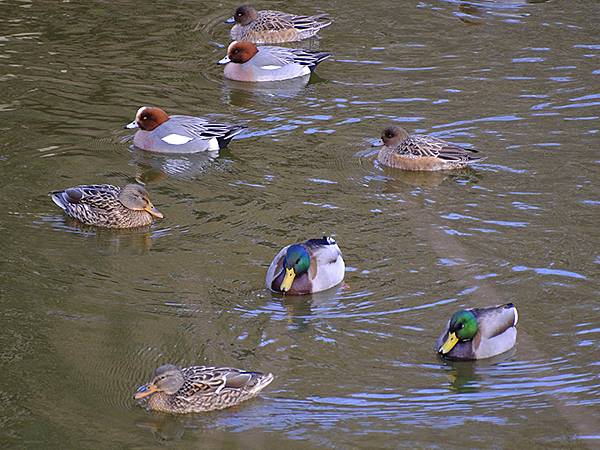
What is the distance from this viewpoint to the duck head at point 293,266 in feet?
28.8

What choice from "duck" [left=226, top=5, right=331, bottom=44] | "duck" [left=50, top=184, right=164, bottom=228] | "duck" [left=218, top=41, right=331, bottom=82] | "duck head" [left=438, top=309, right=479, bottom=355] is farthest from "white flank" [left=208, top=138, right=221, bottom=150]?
"duck head" [left=438, top=309, right=479, bottom=355]

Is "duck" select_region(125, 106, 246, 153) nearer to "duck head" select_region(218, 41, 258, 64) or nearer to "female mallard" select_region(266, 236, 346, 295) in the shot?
"duck head" select_region(218, 41, 258, 64)

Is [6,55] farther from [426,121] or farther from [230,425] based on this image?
[230,425]

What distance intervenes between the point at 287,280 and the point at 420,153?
3.16 metres

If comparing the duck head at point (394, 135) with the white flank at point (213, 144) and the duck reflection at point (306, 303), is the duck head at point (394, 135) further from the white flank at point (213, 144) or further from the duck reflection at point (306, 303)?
the duck reflection at point (306, 303)

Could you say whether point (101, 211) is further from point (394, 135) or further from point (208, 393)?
point (208, 393)

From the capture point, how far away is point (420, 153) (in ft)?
37.8

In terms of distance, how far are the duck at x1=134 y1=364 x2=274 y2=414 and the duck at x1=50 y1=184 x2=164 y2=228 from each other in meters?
3.09

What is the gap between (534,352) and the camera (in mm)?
7992

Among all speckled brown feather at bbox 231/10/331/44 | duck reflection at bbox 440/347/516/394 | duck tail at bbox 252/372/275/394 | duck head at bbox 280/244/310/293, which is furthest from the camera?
speckled brown feather at bbox 231/10/331/44

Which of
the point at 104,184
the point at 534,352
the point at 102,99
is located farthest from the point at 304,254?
the point at 102,99

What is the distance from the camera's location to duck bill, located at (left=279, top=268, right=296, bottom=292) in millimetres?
8805

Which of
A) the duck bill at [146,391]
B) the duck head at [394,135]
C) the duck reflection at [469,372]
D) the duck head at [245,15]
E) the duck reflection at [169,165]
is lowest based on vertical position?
the duck reflection at [169,165]

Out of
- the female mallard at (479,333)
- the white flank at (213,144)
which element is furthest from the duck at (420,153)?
the female mallard at (479,333)
